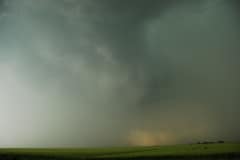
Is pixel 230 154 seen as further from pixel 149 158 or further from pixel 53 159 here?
pixel 53 159

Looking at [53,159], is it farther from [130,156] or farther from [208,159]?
[208,159]

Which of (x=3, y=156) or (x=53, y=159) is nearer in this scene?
(x=3, y=156)

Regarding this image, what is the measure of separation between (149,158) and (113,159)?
10563mm

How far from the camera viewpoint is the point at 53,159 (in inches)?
3364

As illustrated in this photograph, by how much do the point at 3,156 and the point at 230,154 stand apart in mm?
45491

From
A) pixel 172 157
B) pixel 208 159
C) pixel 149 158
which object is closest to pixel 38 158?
pixel 149 158

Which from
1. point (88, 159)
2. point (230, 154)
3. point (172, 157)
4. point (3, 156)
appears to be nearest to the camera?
point (230, 154)

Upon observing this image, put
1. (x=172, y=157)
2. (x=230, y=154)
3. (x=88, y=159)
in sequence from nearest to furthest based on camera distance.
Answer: (x=230, y=154) → (x=172, y=157) → (x=88, y=159)

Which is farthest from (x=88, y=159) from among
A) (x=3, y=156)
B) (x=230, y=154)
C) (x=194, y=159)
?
(x=230, y=154)

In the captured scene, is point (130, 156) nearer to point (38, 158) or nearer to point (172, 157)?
point (172, 157)

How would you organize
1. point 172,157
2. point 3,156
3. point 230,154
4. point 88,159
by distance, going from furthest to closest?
point 88,159, point 3,156, point 172,157, point 230,154

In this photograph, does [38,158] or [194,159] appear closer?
[194,159]

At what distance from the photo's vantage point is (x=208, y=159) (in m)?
65.9

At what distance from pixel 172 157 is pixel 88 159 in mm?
21523
